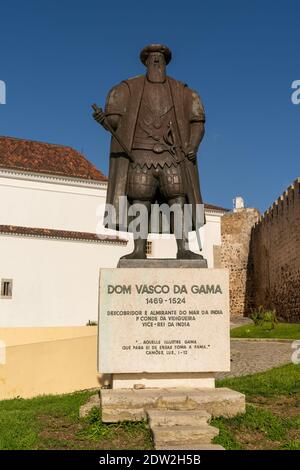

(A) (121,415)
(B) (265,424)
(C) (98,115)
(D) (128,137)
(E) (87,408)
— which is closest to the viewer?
(A) (121,415)

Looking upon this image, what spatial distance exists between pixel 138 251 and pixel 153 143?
1.25m

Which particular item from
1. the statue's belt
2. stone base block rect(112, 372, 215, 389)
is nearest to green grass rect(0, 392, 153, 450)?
stone base block rect(112, 372, 215, 389)

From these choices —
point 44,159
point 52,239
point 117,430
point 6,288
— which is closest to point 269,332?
point 52,239

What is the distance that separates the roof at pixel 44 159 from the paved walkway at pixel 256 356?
15.8 meters

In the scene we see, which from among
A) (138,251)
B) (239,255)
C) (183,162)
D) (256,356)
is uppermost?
(239,255)

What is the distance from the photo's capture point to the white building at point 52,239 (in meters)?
22.0

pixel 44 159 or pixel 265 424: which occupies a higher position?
pixel 44 159

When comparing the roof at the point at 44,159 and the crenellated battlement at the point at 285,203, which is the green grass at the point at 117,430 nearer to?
the crenellated battlement at the point at 285,203

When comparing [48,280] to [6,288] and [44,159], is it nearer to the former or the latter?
[6,288]

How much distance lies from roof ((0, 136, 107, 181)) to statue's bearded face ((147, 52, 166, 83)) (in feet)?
72.7

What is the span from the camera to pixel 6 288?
21688 millimetres

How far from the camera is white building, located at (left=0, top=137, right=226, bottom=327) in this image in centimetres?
2198

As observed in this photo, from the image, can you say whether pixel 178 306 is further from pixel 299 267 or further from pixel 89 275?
pixel 299 267
